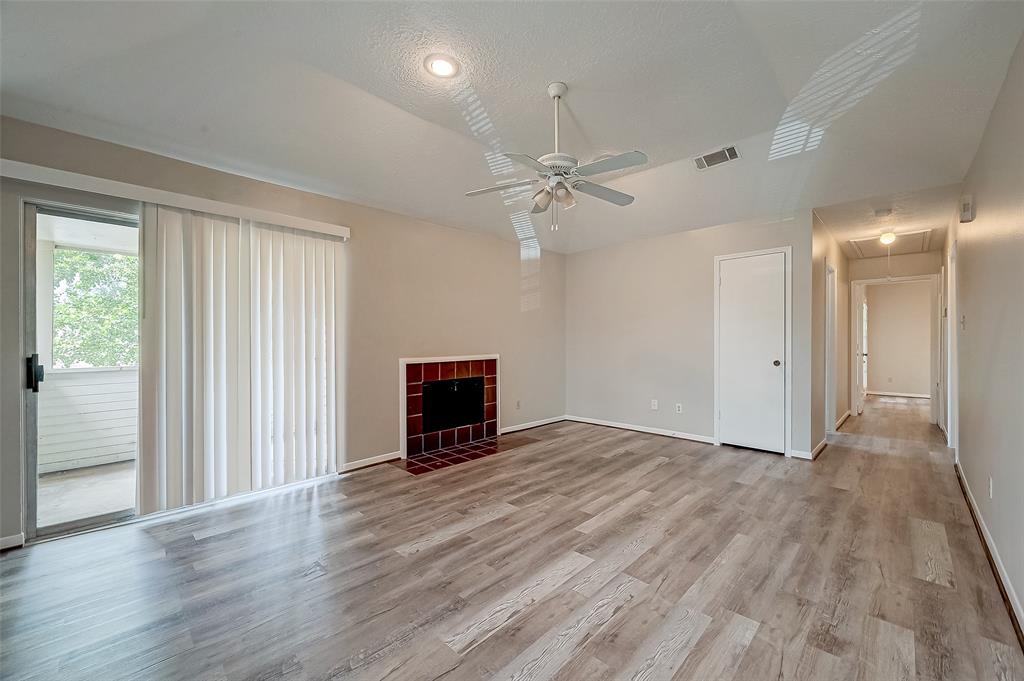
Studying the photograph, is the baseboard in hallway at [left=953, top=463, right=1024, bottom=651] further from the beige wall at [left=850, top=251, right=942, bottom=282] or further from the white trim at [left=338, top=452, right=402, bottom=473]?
the beige wall at [left=850, top=251, right=942, bottom=282]

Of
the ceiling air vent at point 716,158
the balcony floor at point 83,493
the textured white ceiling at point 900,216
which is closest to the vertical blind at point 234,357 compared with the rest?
the balcony floor at point 83,493

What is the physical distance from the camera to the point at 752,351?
4.67 meters

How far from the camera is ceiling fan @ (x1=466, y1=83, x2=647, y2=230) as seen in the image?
2354 mm

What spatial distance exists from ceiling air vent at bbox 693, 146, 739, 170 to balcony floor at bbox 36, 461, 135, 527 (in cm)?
538

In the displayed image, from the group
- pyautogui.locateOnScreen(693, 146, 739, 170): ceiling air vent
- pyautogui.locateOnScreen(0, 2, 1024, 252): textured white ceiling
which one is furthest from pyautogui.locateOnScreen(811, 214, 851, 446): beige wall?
pyautogui.locateOnScreen(693, 146, 739, 170): ceiling air vent

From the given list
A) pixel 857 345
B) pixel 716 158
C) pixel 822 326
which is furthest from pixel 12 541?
pixel 857 345

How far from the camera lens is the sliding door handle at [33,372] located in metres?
2.56

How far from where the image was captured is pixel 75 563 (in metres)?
2.38

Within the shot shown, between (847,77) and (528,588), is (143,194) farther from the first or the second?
(847,77)

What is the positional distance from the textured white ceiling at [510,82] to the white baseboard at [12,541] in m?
2.55

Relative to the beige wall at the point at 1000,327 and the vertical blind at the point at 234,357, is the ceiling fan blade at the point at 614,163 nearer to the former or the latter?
the beige wall at the point at 1000,327

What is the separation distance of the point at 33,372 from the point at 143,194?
1.31 metres

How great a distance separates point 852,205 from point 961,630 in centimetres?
386

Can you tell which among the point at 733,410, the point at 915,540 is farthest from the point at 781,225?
the point at 915,540
